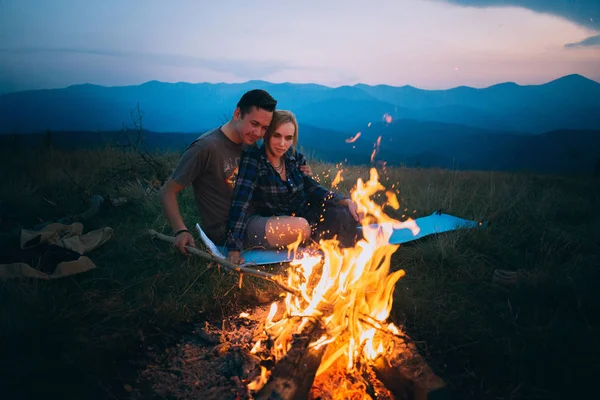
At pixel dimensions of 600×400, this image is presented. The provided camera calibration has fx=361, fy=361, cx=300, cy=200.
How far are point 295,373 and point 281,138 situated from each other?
238cm

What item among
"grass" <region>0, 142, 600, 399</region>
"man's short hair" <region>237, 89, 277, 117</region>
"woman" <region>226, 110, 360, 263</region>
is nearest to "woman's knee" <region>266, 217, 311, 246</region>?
"woman" <region>226, 110, 360, 263</region>

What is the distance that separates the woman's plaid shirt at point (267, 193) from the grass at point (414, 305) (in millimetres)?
561

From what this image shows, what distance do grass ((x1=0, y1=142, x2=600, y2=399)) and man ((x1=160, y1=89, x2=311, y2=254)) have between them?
48 cm

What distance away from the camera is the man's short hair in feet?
11.4

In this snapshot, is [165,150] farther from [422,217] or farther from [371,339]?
[371,339]

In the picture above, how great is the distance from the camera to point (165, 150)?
7.71m

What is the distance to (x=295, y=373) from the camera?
1.87 metres

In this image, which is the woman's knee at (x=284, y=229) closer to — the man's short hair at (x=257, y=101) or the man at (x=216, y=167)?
the man at (x=216, y=167)

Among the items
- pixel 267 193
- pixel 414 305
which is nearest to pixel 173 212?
pixel 267 193

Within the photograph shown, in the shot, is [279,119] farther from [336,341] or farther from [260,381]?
[260,381]

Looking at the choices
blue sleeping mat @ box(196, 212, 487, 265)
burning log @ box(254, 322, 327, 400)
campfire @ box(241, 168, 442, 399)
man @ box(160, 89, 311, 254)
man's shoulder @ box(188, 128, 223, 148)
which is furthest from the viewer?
blue sleeping mat @ box(196, 212, 487, 265)

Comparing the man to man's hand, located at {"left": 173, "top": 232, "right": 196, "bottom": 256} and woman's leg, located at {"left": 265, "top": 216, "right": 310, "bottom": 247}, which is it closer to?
man's hand, located at {"left": 173, "top": 232, "right": 196, "bottom": 256}

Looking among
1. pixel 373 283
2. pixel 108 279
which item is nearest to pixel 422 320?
pixel 373 283

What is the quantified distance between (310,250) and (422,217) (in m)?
2.28
